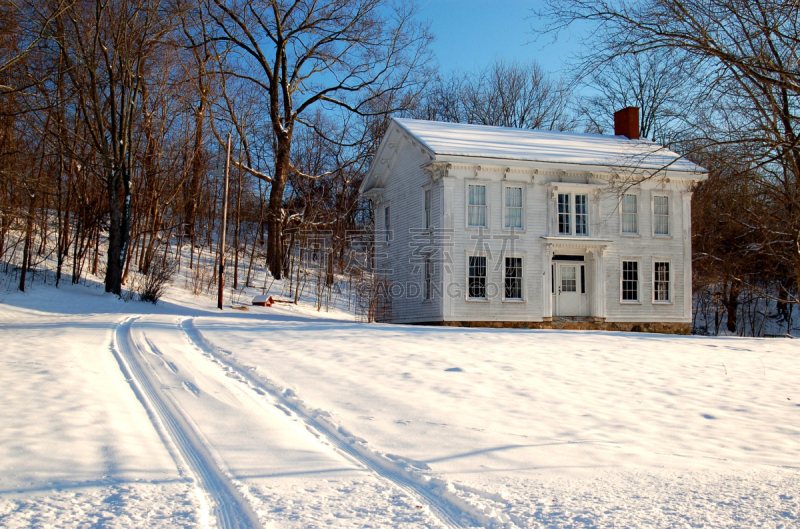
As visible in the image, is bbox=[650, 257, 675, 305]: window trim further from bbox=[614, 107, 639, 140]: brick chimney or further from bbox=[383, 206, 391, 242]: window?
bbox=[383, 206, 391, 242]: window

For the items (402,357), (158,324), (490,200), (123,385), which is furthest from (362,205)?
(123,385)

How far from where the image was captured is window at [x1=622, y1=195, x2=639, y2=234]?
78.3 feet

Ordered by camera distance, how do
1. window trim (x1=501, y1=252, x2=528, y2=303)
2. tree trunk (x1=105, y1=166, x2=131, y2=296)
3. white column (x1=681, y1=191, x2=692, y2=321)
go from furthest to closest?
white column (x1=681, y1=191, x2=692, y2=321) < window trim (x1=501, y1=252, x2=528, y2=303) < tree trunk (x1=105, y1=166, x2=131, y2=296)

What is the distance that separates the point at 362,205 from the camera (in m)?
48.3

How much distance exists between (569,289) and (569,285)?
0.49ft

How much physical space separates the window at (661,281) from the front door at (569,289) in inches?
121

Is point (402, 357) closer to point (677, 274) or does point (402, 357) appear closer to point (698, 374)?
point (698, 374)

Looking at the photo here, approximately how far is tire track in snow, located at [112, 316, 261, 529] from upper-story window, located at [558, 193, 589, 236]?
16878 mm

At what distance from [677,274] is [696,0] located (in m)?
17.0

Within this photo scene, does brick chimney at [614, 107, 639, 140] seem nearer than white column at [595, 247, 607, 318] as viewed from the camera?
No

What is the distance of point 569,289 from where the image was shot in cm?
2359

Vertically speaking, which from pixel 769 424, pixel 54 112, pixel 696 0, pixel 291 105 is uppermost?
pixel 291 105

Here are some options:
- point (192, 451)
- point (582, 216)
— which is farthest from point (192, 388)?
point (582, 216)

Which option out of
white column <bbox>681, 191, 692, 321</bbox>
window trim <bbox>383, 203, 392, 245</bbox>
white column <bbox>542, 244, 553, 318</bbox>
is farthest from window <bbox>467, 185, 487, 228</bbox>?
white column <bbox>681, 191, 692, 321</bbox>
